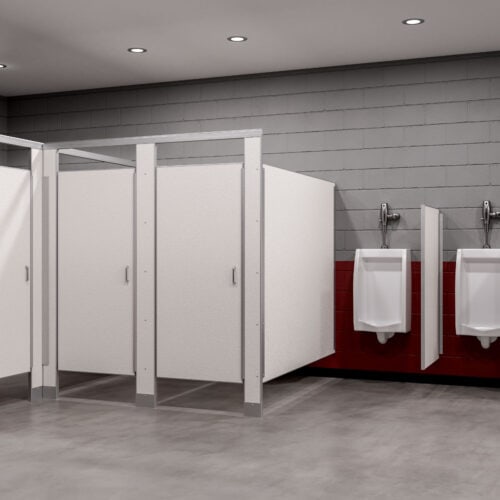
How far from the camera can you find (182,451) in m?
4.00

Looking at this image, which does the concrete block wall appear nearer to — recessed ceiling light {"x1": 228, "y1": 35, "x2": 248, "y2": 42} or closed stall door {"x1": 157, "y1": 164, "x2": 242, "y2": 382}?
recessed ceiling light {"x1": 228, "y1": 35, "x2": 248, "y2": 42}

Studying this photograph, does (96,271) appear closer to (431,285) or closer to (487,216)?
(431,285)

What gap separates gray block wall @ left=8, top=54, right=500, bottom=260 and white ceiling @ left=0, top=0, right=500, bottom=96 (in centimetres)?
17

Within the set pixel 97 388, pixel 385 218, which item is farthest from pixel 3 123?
pixel 385 218

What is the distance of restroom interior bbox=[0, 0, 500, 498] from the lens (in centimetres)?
449

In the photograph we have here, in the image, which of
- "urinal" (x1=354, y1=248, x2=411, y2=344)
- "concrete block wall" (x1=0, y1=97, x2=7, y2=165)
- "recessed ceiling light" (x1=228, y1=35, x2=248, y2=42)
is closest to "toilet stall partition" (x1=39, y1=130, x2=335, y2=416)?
"urinal" (x1=354, y1=248, x2=411, y2=344)

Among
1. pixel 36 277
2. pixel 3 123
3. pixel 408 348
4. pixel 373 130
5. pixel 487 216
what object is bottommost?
pixel 408 348

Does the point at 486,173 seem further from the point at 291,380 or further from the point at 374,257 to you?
the point at 291,380

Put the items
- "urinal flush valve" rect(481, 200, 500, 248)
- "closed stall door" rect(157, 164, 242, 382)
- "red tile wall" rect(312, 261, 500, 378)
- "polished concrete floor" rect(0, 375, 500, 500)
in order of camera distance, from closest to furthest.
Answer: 1. "polished concrete floor" rect(0, 375, 500, 500)
2. "closed stall door" rect(157, 164, 242, 382)
3. "urinal flush valve" rect(481, 200, 500, 248)
4. "red tile wall" rect(312, 261, 500, 378)

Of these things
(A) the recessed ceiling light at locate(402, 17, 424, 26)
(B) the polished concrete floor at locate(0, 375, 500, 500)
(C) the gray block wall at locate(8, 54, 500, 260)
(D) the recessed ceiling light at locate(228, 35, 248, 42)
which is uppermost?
(D) the recessed ceiling light at locate(228, 35, 248, 42)

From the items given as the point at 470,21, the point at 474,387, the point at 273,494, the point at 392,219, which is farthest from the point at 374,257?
the point at 273,494

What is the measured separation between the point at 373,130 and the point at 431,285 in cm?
147

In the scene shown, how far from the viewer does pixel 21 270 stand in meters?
5.29

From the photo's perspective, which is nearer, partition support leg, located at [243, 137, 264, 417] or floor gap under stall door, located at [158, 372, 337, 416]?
partition support leg, located at [243, 137, 264, 417]
